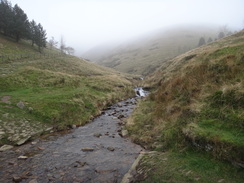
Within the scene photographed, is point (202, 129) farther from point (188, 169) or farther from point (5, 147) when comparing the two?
point (5, 147)

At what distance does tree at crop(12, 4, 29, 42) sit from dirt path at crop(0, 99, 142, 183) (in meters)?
61.7

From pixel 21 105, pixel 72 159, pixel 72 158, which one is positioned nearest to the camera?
pixel 72 159

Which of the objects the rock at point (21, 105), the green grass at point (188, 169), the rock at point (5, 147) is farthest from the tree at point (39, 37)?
the green grass at point (188, 169)

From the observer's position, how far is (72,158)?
9289mm

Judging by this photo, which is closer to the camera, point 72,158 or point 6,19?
point 72,158

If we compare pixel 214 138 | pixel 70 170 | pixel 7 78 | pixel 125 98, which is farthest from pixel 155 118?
pixel 7 78

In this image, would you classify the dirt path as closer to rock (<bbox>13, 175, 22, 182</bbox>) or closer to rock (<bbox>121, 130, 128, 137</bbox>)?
rock (<bbox>13, 175, 22, 182</bbox>)

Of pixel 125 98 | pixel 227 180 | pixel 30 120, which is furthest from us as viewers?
pixel 125 98

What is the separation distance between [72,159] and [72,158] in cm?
13

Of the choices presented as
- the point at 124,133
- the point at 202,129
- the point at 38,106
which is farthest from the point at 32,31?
the point at 202,129

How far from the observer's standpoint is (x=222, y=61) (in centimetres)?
1238

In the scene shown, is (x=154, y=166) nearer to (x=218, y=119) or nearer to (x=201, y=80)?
(x=218, y=119)

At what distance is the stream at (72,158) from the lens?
296 inches

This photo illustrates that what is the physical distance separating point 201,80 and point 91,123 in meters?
10.8
